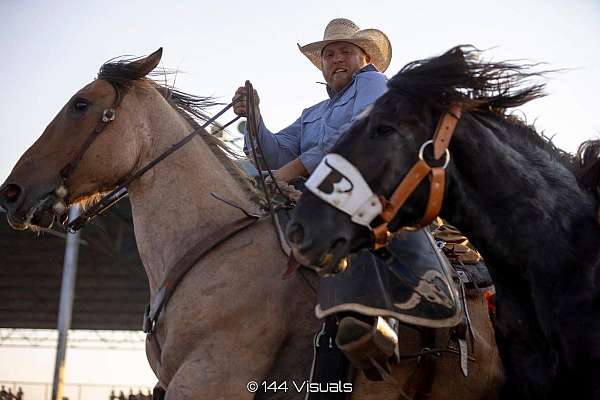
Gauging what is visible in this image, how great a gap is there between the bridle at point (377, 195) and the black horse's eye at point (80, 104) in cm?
210

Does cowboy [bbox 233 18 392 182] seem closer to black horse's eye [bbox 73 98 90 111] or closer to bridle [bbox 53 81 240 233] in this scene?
bridle [bbox 53 81 240 233]

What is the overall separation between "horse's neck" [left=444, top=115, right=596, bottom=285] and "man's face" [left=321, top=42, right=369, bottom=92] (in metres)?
2.15

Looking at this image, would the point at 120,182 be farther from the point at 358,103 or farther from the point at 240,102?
the point at 358,103

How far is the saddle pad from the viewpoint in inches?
171

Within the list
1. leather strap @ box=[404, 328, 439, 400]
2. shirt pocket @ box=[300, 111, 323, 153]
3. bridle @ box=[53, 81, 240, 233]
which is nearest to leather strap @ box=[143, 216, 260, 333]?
bridle @ box=[53, 81, 240, 233]

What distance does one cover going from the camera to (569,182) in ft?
13.8

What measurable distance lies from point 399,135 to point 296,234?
729 mm

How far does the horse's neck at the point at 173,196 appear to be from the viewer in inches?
201

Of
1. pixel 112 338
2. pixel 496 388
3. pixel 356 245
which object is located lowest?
pixel 496 388

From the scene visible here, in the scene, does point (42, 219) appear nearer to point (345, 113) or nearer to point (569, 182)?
point (345, 113)

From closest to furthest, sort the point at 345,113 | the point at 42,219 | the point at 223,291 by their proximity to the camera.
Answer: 1. the point at 223,291
2. the point at 42,219
3. the point at 345,113

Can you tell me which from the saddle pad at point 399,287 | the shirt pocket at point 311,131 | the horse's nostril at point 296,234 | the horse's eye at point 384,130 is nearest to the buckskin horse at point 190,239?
the saddle pad at point 399,287

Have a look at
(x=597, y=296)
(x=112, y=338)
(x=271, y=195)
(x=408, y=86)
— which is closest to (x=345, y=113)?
(x=271, y=195)

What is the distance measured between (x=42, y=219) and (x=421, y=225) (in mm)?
2511
